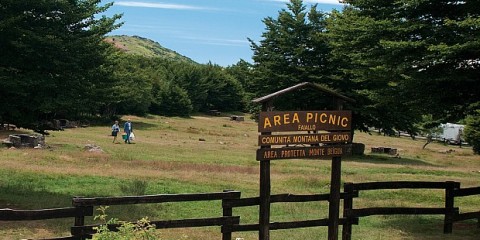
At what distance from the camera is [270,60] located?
47.5 meters

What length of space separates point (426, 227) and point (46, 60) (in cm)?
1297

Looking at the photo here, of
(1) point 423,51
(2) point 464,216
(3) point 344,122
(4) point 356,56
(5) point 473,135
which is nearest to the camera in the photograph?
(3) point 344,122

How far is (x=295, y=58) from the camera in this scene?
4541cm

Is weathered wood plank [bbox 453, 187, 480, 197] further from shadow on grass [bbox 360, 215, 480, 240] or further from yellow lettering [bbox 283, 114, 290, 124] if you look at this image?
yellow lettering [bbox 283, 114, 290, 124]

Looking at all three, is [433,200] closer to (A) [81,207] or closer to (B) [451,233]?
(B) [451,233]

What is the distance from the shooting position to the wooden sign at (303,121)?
9461mm

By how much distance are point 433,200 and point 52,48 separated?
607 inches

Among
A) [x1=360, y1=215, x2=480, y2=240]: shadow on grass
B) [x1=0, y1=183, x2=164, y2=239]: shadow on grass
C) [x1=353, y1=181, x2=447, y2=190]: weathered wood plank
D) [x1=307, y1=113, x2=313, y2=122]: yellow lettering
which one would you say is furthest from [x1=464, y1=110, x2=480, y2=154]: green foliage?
[x1=307, y1=113, x2=313, y2=122]: yellow lettering

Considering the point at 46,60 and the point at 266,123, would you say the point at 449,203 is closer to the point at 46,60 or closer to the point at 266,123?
the point at 266,123

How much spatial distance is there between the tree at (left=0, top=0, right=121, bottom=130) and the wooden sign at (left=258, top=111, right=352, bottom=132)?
8680 millimetres

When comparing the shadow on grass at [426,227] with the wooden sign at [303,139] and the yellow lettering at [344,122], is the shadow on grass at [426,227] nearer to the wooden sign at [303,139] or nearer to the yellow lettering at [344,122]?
the wooden sign at [303,139]

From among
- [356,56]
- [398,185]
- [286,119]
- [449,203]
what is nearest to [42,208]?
[286,119]

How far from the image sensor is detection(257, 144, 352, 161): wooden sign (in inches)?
371

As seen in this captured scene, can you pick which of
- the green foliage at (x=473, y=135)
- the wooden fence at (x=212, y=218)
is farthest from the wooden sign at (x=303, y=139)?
the green foliage at (x=473, y=135)
